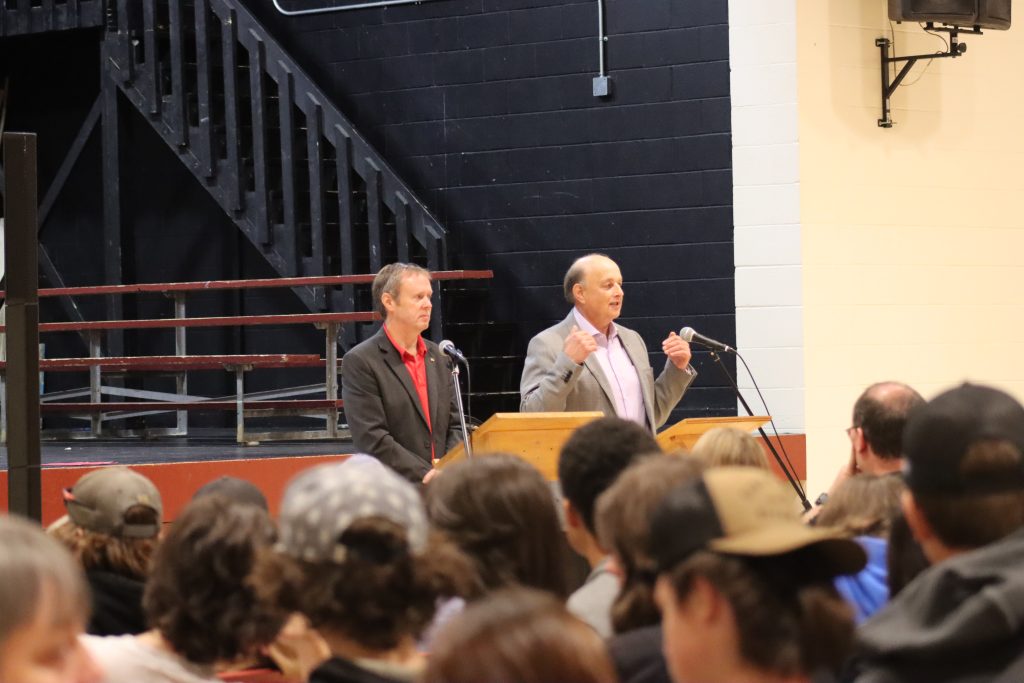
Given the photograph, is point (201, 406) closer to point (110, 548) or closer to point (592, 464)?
point (110, 548)

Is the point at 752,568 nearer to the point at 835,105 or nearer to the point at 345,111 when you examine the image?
the point at 835,105

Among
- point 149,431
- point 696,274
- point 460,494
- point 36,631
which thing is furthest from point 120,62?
point 36,631

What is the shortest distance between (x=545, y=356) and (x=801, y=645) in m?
3.28

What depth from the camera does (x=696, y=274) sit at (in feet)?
21.9

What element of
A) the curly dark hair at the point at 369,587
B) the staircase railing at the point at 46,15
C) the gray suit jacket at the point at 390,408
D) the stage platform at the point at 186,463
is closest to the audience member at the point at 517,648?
the curly dark hair at the point at 369,587

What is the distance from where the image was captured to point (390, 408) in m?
4.50

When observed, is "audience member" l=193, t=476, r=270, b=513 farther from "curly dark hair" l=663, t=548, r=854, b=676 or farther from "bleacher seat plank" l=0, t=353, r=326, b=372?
"bleacher seat plank" l=0, t=353, r=326, b=372

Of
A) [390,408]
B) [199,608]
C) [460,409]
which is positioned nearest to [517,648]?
[199,608]

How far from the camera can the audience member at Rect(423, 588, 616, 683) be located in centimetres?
115

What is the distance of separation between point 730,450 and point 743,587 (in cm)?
158

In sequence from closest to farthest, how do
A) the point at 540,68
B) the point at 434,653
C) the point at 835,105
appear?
the point at 434,653, the point at 835,105, the point at 540,68

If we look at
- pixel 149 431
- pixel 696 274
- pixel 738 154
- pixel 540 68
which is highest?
pixel 540 68

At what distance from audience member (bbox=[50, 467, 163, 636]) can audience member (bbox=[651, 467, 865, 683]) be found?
50.4 inches

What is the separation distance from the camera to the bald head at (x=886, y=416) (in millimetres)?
2914
